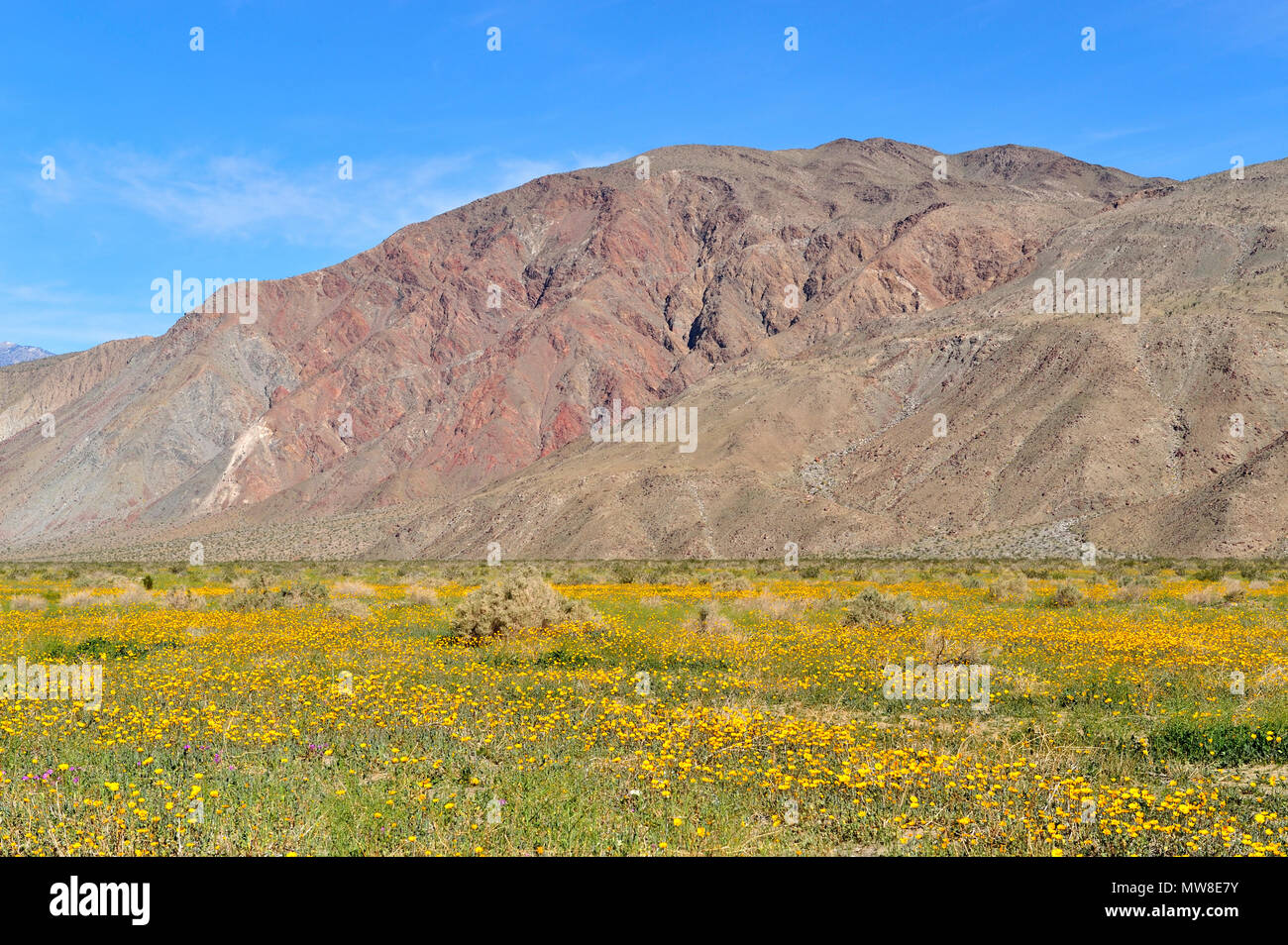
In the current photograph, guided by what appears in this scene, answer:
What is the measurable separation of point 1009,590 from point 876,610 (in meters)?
9.58

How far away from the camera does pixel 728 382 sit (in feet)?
326

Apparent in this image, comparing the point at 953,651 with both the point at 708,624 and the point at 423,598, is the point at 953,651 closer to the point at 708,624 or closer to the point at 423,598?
the point at 708,624

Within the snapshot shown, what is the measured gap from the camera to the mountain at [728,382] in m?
65.0

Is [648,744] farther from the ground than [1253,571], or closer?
farther from the ground

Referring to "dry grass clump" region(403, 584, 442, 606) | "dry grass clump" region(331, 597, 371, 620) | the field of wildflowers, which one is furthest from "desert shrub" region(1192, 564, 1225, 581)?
"dry grass clump" region(331, 597, 371, 620)

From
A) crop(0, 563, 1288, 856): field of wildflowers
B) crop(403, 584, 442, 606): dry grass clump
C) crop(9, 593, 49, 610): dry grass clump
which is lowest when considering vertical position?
crop(403, 584, 442, 606): dry grass clump

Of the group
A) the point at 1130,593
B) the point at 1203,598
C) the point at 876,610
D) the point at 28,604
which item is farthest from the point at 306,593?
the point at 1203,598

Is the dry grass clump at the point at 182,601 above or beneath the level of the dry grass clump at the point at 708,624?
beneath

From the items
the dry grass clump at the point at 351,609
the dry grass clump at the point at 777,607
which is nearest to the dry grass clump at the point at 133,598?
the dry grass clump at the point at 351,609

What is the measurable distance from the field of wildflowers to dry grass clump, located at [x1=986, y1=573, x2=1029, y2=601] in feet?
27.0

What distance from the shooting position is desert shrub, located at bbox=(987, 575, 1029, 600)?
25.8 metres

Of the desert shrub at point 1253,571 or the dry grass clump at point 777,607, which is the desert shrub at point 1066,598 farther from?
the desert shrub at point 1253,571

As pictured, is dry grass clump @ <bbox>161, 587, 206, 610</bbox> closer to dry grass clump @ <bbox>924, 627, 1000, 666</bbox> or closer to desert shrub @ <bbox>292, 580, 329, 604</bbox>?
desert shrub @ <bbox>292, 580, 329, 604</bbox>

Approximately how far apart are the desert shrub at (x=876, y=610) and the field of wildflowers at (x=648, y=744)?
4.99ft
